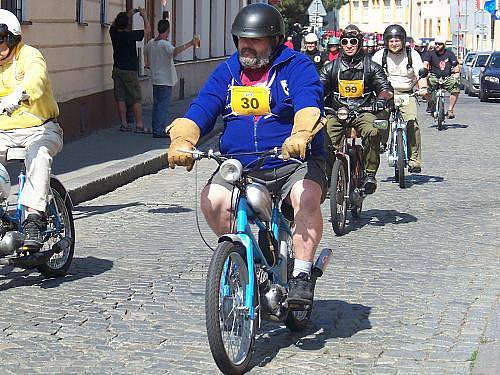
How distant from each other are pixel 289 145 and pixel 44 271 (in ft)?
9.97

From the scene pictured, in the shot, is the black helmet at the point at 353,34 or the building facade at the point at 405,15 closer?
the black helmet at the point at 353,34

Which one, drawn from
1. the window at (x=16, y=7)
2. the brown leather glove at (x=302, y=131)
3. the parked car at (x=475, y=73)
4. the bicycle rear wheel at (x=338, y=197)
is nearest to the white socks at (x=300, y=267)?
the brown leather glove at (x=302, y=131)

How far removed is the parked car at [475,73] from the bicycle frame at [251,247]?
3418cm

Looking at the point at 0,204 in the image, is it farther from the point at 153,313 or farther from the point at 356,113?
the point at 356,113

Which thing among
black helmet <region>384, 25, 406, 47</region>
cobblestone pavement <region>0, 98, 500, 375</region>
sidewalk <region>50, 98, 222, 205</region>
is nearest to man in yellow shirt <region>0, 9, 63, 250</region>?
cobblestone pavement <region>0, 98, 500, 375</region>

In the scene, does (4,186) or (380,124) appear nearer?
(4,186)

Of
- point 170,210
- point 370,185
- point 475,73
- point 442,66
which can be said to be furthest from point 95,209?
point 475,73

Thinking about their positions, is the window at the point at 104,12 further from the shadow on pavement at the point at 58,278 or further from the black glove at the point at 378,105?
the shadow on pavement at the point at 58,278

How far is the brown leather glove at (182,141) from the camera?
5.71 m

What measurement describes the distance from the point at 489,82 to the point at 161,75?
18498mm

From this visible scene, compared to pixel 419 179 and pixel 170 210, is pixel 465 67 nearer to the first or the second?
pixel 419 179

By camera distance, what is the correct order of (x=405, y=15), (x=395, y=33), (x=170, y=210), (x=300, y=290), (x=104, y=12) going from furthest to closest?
1. (x=405, y=15)
2. (x=104, y=12)
3. (x=395, y=33)
4. (x=170, y=210)
5. (x=300, y=290)

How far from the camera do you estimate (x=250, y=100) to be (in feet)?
20.1

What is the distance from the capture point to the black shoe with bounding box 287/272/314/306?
238 inches
